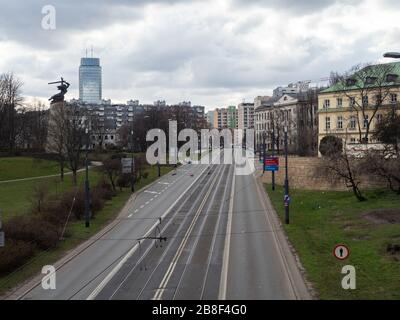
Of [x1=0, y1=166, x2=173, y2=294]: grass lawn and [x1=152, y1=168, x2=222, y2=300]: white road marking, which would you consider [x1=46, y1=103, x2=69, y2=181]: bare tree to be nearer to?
[x1=0, y1=166, x2=173, y2=294]: grass lawn

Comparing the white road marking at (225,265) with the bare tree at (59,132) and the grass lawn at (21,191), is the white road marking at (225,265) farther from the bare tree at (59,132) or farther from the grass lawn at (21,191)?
the bare tree at (59,132)

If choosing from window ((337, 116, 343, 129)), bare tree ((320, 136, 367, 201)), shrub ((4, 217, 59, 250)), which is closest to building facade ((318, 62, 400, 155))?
window ((337, 116, 343, 129))

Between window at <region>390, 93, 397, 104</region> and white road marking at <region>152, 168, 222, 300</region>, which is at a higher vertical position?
window at <region>390, 93, 397, 104</region>

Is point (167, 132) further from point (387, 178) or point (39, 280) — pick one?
point (39, 280)

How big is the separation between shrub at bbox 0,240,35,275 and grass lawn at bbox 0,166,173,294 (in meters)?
0.33

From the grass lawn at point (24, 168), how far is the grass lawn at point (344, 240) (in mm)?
41889

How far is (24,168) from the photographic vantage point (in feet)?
266

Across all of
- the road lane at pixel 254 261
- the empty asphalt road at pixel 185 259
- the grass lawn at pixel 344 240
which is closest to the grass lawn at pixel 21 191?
the empty asphalt road at pixel 185 259

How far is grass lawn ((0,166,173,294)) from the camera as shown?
2344 centimetres

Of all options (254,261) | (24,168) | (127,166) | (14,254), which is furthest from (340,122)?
(14,254)

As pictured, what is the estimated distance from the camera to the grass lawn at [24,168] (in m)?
76.3

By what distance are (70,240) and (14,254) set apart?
762 centimetres
